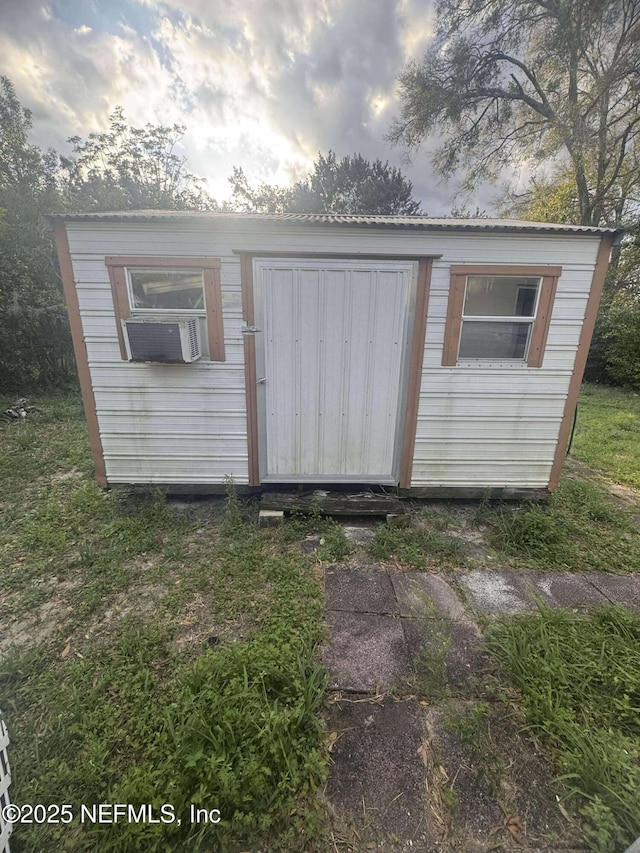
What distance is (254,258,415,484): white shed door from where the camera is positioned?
312 centimetres

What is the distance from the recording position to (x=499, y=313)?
10.7 ft

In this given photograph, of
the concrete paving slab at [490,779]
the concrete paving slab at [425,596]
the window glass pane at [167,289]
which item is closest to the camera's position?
the concrete paving slab at [490,779]

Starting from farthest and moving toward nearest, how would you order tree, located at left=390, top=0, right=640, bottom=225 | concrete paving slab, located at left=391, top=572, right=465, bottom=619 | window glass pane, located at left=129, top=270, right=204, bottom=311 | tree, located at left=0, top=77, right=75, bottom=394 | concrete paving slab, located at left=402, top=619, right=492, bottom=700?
tree, located at left=390, top=0, right=640, bottom=225 → tree, located at left=0, top=77, right=75, bottom=394 → window glass pane, located at left=129, top=270, right=204, bottom=311 → concrete paving slab, located at left=391, top=572, right=465, bottom=619 → concrete paving slab, located at left=402, top=619, right=492, bottom=700

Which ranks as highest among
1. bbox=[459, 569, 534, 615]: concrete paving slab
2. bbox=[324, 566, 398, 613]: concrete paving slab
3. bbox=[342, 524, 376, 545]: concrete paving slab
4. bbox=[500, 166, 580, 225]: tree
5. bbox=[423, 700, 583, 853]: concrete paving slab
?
bbox=[500, 166, 580, 225]: tree

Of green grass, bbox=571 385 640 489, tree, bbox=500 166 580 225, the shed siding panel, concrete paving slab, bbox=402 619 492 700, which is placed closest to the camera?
concrete paving slab, bbox=402 619 492 700

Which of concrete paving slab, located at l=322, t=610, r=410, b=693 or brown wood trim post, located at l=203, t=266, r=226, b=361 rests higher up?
brown wood trim post, located at l=203, t=266, r=226, b=361

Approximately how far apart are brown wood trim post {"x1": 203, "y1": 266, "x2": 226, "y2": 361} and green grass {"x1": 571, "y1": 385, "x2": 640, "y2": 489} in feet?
16.8

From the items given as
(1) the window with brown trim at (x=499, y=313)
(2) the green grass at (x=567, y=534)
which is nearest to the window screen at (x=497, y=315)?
(1) the window with brown trim at (x=499, y=313)

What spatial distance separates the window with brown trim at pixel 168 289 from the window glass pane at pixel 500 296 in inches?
90.7

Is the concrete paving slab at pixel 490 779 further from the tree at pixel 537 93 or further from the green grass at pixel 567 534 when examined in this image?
the tree at pixel 537 93

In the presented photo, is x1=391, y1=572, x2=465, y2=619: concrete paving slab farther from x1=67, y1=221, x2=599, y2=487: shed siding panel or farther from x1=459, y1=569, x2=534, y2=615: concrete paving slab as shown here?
x1=67, y1=221, x2=599, y2=487: shed siding panel

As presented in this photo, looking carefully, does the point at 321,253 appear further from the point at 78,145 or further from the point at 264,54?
Answer: the point at 78,145

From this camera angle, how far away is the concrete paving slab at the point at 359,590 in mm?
2402

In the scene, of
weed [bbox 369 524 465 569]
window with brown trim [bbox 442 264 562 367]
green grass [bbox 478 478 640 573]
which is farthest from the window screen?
weed [bbox 369 524 465 569]
